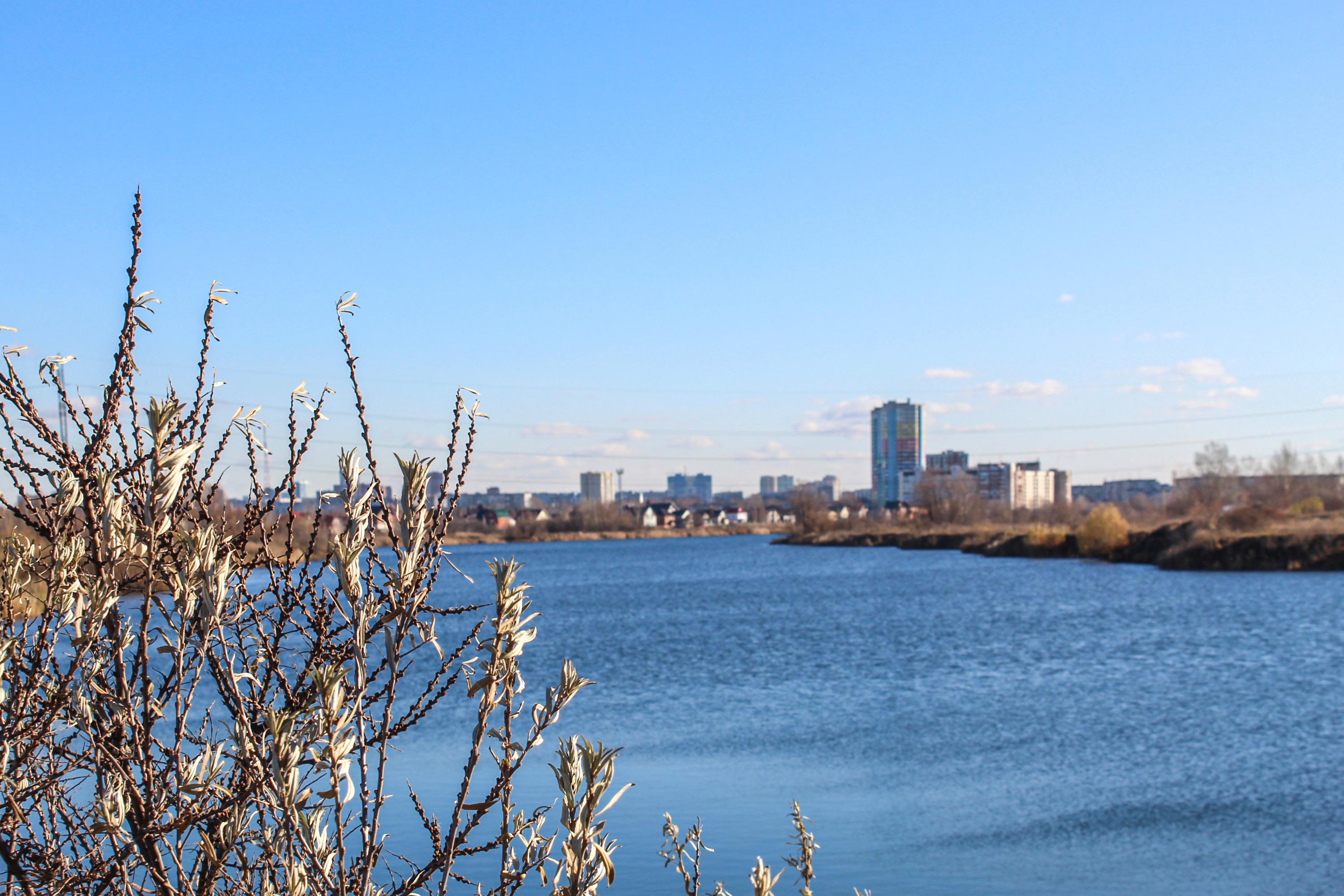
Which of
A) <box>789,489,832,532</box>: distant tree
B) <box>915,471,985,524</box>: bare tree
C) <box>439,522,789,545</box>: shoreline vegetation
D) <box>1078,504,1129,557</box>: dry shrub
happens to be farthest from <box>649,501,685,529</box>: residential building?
<box>1078,504,1129,557</box>: dry shrub

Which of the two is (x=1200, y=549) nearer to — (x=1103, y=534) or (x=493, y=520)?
(x=1103, y=534)

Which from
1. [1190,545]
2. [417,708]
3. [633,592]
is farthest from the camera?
[1190,545]

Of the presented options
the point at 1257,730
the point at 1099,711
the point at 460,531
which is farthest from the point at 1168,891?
the point at 460,531

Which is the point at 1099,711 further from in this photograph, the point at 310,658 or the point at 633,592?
the point at 633,592

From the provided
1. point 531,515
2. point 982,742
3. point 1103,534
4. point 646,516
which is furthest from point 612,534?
point 982,742

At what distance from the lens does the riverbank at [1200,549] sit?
159 ft

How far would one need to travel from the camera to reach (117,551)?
2.14 m

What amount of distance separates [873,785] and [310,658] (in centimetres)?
1171

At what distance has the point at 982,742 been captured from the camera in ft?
49.9

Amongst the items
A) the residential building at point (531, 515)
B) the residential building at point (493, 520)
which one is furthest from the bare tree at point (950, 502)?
the residential building at point (531, 515)

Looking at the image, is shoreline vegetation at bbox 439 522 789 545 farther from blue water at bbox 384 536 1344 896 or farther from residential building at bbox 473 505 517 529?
blue water at bbox 384 536 1344 896

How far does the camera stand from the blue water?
33.5ft

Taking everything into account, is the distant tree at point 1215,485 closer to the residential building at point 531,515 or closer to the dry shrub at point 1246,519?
the dry shrub at point 1246,519

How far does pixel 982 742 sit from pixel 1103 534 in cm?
5117
